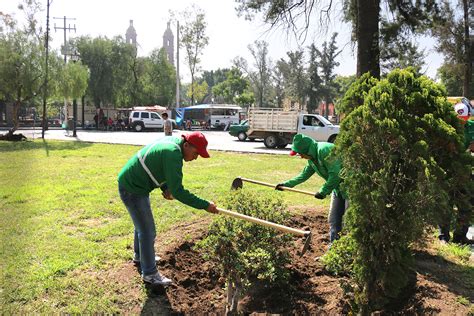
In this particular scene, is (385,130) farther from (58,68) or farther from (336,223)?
(58,68)

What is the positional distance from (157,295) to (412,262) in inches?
93.3

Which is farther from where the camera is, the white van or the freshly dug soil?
the white van

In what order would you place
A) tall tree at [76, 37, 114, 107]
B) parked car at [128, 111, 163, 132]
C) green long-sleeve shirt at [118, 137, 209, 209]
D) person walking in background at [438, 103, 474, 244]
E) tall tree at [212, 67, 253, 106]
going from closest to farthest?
Result: person walking in background at [438, 103, 474, 244]
green long-sleeve shirt at [118, 137, 209, 209]
parked car at [128, 111, 163, 132]
tall tree at [76, 37, 114, 107]
tall tree at [212, 67, 253, 106]

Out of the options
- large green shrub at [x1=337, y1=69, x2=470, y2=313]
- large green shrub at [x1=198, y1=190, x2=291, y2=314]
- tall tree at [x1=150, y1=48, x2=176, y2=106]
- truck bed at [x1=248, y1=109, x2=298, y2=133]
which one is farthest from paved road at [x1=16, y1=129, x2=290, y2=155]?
tall tree at [x1=150, y1=48, x2=176, y2=106]

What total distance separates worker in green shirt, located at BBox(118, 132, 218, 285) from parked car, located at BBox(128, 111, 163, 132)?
3187cm

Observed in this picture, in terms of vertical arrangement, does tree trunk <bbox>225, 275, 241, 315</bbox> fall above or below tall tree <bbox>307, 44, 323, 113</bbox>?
below

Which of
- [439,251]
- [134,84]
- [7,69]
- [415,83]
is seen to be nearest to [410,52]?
[439,251]

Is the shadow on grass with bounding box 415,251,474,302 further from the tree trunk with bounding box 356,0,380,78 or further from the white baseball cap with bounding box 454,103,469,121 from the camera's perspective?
the tree trunk with bounding box 356,0,380,78

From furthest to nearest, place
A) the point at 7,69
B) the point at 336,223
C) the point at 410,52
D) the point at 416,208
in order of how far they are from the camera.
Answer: the point at 7,69 < the point at 410,52 < the point at 336,223 < the point at 416,208

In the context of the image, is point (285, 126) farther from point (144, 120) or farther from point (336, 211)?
point (144, 120)

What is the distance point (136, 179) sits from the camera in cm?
395

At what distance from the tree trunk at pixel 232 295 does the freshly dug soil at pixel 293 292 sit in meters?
0.14

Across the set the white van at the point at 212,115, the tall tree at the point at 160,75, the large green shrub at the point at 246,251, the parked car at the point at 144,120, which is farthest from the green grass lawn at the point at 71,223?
the tall tree at the point at 160,75

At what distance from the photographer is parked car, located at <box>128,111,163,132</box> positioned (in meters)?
35.3
